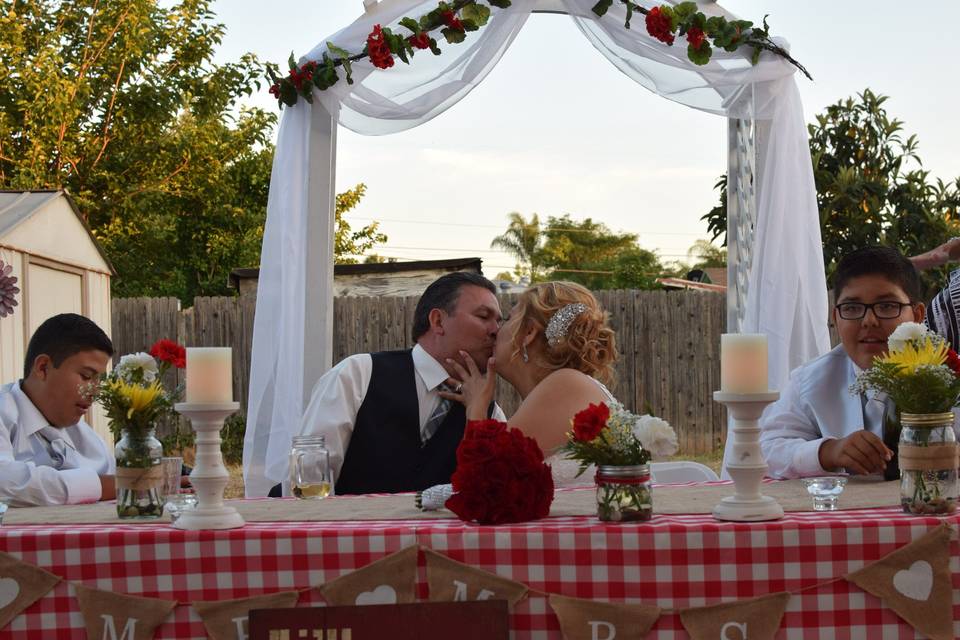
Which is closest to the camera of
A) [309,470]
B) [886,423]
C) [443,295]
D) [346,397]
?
[886,423]

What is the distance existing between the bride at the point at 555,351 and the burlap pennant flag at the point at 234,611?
4.08 feet

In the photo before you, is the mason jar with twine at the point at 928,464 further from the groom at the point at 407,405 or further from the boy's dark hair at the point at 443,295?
the boy's dark hair at the point at 443,295

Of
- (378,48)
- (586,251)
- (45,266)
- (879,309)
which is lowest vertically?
(879,309)

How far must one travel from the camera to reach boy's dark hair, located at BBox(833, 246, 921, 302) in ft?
8.79

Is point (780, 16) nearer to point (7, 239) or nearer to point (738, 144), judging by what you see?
point (738, 144)

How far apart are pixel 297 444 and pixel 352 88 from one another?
7.59 ft

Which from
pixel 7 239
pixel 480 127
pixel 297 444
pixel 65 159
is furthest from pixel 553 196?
pixel 297 444

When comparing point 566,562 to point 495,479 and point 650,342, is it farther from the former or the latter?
point 650,342

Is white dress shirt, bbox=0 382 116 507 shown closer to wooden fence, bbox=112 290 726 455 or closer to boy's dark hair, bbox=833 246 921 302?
boy's dark hair, bbox=833 246 921 302

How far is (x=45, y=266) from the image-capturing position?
7.91m

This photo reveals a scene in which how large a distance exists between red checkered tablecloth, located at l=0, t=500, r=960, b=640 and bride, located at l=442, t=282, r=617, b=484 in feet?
3.66

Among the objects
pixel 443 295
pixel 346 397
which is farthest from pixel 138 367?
pixel 443 295

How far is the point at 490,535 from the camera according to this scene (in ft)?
5.95

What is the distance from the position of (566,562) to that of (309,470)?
87 centimetres
